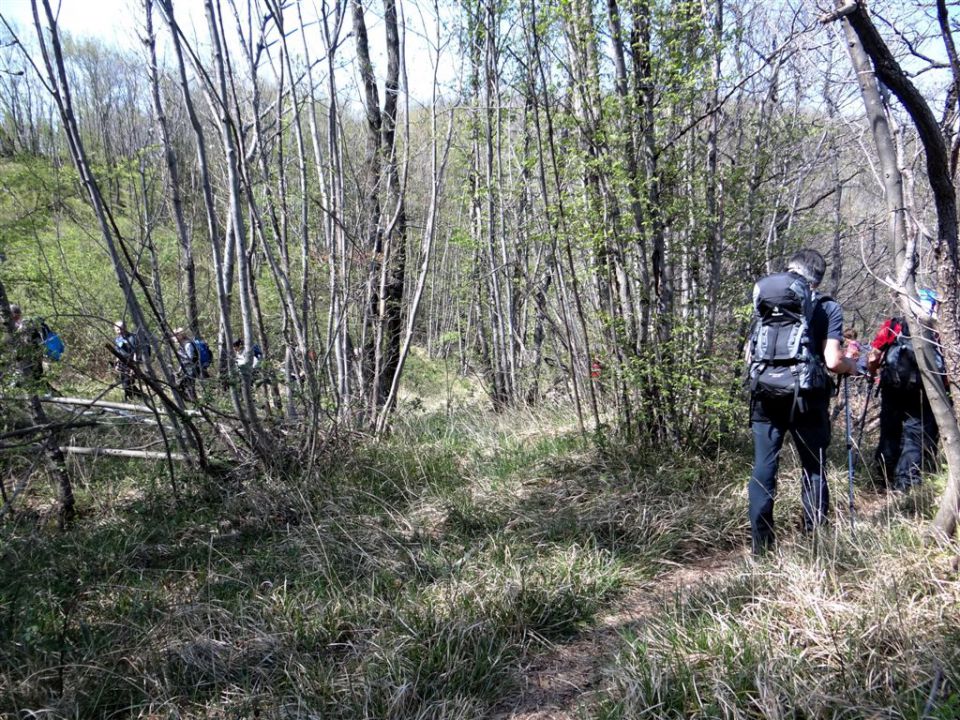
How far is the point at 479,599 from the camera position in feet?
9.43

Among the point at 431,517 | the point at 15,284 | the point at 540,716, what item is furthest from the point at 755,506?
the point at 15,284

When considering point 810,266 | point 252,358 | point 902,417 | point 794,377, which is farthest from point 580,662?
point 902,417

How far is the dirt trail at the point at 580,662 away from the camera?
7.82ft

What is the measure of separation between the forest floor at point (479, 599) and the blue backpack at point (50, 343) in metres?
1.09

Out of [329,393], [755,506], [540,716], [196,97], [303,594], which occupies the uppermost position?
[196,97]

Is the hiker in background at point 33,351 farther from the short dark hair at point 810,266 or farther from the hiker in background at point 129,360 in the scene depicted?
the short dark hair at point 810,266

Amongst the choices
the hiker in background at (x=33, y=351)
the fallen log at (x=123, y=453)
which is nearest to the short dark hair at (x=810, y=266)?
the fallen log at (x=123, y=453)

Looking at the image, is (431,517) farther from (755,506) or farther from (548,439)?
(755,506)

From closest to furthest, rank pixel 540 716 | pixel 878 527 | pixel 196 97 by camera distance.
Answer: pixel 540 716
pixel 878 527
pixel 196 97

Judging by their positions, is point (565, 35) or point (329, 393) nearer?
point (565, 35)

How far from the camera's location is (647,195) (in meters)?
4.10

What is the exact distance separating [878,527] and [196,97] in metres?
10.7

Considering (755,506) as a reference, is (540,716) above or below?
below

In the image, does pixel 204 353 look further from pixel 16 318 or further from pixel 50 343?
pixel 16 318
